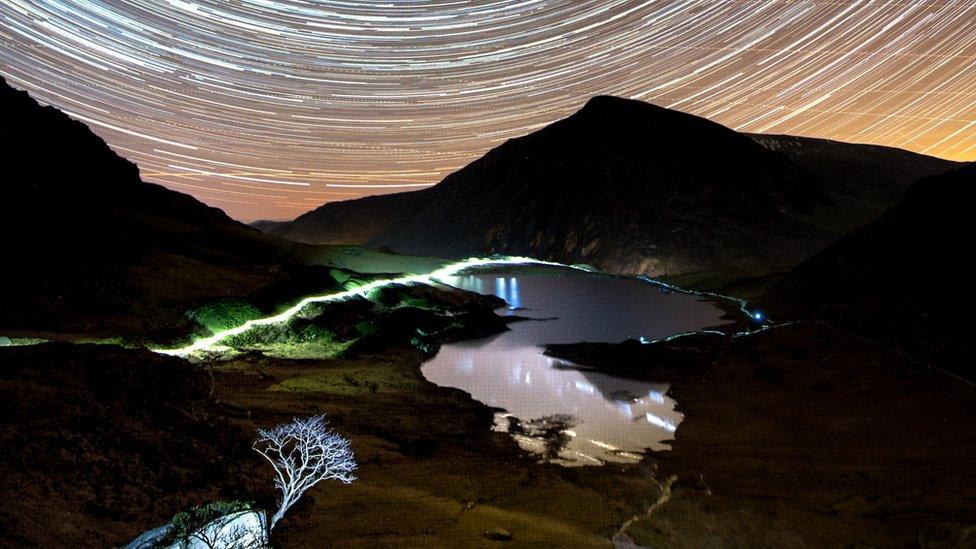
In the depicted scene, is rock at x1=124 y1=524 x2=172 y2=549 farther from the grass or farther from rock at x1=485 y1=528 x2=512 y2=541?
the grass

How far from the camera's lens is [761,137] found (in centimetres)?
15962

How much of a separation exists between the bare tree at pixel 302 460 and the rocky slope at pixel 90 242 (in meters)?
13.3

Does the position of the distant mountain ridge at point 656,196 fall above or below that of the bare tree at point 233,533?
above

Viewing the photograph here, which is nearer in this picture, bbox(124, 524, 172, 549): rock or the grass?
bbox(124, 524, 172, 549): rock

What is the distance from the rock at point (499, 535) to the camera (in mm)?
7492

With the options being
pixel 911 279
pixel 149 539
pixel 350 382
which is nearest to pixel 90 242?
pixel 350 382

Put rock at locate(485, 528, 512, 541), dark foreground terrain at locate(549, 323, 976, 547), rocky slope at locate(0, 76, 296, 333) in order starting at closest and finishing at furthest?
rock at locate(485, 528, 512, 541), dark foreground terrain at locate(549, 323, 976, 547), rocky slope at locate(0, 76, 296, 333)

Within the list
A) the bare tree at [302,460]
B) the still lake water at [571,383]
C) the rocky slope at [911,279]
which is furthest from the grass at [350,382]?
the rocky slope at [911,279]

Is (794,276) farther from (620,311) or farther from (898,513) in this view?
(898,513)

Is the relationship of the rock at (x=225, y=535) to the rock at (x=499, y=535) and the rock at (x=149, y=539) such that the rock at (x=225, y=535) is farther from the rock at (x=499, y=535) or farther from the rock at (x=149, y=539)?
the rock at (x=499, y=535)

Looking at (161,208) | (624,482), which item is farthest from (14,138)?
(624,482)

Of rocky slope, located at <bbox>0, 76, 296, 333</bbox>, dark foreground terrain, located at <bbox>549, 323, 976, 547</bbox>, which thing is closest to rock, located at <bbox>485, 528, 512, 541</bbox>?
dark foreground terrain, located at <bbox>549, 323, 976, 547</bbox>

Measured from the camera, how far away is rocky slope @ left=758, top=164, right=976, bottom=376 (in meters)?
17.6

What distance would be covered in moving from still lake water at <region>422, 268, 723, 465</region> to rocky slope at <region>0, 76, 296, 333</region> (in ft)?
40.2
